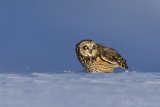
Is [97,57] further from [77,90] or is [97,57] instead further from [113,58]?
[77,90]

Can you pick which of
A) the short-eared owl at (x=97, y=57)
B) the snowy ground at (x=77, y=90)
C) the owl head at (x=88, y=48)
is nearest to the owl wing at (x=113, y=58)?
the short-eared owl at (x=97, y=57)

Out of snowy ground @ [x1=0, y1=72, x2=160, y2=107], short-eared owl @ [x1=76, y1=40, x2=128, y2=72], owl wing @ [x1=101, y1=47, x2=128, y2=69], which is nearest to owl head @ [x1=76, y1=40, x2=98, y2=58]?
short-eared owl @ [x1=76, y1=40, x2=128, y2=72]

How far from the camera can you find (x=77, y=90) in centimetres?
691

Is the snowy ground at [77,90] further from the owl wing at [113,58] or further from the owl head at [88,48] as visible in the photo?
the owl head at [88,48]

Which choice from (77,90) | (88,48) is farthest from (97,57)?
(77,90)

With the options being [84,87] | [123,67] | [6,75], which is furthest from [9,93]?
[123,67]

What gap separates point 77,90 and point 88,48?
359cm

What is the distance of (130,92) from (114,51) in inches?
148

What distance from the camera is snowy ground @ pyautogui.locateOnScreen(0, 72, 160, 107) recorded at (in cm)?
626

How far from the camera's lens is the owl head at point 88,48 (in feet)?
34.4

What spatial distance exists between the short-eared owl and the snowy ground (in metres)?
1.94

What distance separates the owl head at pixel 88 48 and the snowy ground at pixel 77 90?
2009 mm

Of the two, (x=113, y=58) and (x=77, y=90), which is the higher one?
(x=77, y=90)

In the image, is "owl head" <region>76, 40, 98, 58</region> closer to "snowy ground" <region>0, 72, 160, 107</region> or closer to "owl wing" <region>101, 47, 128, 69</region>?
"owl wing" <region>101, 47, 128, 69</region>
